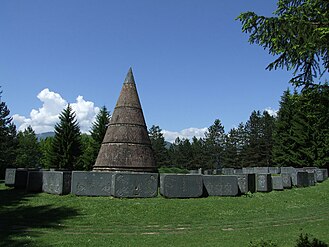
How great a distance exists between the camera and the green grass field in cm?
817

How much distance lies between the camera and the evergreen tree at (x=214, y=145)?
77.0 metres

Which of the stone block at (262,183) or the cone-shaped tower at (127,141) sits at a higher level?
the cone-shaped tower at (127,141)

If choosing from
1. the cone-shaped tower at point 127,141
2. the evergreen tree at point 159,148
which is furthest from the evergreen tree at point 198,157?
the cone-shaped tower at point 127,141

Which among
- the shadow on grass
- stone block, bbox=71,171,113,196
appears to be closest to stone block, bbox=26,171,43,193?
the shadow on grass

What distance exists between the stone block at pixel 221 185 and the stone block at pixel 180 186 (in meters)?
0.52

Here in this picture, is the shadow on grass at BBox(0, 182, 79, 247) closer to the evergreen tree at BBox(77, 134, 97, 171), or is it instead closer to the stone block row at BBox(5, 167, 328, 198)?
the stone block row at BBox(5, 167, 328, 198)

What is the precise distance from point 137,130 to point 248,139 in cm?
5836

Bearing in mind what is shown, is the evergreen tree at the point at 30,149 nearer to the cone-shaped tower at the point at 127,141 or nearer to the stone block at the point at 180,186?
the cone-shaped tower at the point at 127,141

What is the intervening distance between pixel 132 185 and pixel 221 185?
4.45 meters

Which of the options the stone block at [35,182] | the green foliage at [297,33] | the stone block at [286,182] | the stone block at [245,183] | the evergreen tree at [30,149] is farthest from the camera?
the evergreen tree at [30,149]

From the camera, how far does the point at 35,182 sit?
15.4 m

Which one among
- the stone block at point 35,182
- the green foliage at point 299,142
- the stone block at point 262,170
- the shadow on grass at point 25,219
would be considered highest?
the green foliage at point 299,142

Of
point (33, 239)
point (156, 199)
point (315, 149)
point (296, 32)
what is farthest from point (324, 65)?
point (315, 149)

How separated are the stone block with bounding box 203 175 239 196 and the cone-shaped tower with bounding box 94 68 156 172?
170 inches
